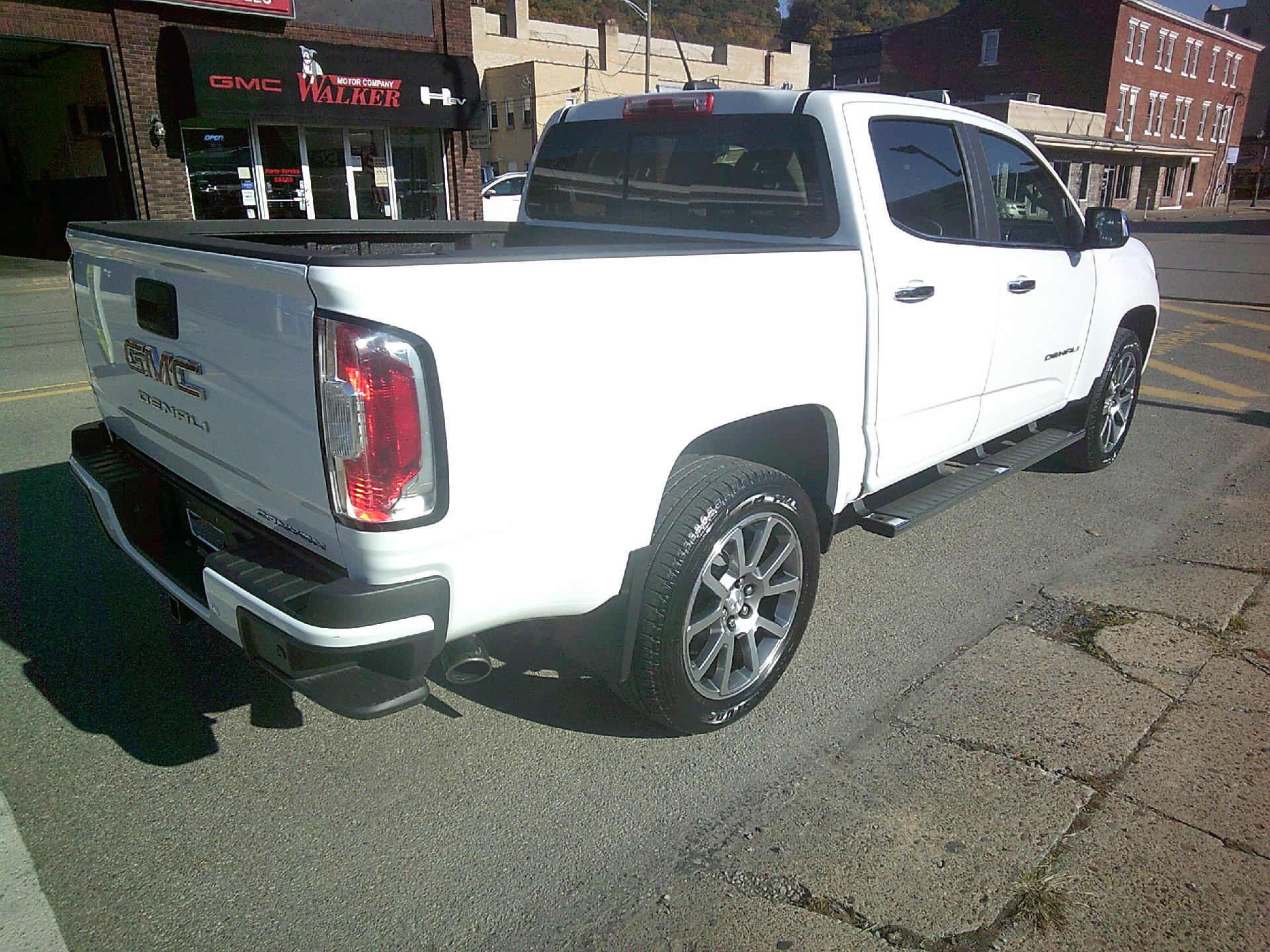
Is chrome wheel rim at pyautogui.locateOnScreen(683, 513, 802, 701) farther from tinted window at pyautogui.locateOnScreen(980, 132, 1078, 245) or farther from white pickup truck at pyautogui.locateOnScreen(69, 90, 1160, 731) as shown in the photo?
tinted window at pyautogui.locateOnScreen(980, 132, 1078, 245)

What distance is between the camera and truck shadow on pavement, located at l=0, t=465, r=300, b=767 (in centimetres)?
307

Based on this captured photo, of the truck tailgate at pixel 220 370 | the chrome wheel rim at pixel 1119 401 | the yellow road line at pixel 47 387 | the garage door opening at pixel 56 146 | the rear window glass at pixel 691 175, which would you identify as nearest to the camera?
the truck tailgate at pixel 220 370

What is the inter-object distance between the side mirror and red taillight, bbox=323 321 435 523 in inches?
152

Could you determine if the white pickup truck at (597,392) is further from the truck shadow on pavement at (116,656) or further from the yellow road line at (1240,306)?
the yellow road line at (1240,306)

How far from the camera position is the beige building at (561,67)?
48.1 m

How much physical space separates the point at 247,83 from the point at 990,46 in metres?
50.3

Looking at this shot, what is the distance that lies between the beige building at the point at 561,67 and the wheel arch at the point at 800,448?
43.0 meters

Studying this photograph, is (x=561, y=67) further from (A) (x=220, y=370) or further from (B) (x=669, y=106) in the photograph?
(A) (x=220, y=370)

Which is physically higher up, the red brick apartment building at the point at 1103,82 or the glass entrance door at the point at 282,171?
the red brick apartment building at the point at 1103,82

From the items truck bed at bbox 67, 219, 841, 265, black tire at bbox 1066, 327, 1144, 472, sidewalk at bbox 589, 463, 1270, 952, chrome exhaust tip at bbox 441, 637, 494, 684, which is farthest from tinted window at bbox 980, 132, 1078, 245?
chrome exhaust tip at bbox 441, 637, 494, 684

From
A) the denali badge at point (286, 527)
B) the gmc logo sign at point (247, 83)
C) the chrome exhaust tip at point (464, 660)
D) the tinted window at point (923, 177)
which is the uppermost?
the gmc logo sign at point (247, 83)

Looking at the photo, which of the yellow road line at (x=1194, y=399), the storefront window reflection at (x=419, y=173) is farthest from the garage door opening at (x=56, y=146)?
the yellow road line at (x=1194, y=399)

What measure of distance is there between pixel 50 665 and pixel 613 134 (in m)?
3.16

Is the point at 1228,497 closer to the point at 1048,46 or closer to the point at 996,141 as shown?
the point at 996,141
